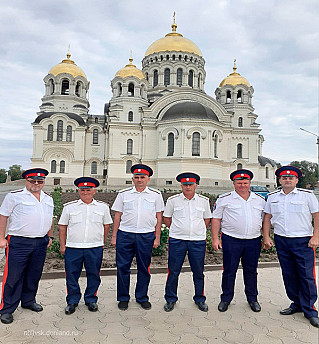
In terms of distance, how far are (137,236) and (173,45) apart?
113ft

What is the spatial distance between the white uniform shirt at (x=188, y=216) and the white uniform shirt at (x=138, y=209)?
19cm

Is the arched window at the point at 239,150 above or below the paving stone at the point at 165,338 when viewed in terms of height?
above

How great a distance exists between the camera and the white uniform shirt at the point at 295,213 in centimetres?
364

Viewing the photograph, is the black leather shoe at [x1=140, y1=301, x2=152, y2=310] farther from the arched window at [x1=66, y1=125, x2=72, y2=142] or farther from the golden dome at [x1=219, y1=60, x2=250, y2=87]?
the golden dome at [x1=219, y1=60, x2=250, y2=87]

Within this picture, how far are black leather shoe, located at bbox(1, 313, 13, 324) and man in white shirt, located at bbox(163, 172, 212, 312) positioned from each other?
5.95ft

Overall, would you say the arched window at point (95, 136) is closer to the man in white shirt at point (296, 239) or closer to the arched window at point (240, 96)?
the arched window at point (240, 96)

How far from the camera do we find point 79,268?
3781mm

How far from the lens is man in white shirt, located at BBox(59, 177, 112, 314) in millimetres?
3725

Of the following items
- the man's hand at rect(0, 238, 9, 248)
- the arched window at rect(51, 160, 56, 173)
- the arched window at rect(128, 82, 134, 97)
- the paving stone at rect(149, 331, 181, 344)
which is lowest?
the paving stone at rect(149, 331, 181, 344)

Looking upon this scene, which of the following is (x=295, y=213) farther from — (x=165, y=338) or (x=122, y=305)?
(x=122, y=305)

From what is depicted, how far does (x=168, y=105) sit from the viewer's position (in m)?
31.2

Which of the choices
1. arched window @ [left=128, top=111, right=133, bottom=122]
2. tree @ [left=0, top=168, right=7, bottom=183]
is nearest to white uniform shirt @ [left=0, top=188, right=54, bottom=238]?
arched window @ [left=128, top=111, right=133, bottom=122]

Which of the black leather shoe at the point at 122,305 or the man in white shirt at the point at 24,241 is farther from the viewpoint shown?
the black leather shoe at the point at 122,305

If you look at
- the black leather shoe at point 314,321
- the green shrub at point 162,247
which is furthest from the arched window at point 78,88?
the black leather shoe at point 314,321
